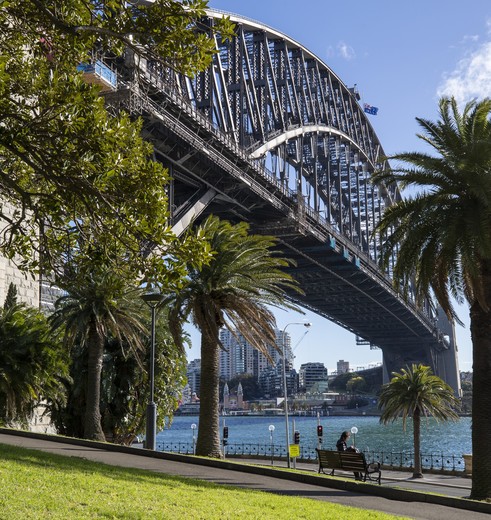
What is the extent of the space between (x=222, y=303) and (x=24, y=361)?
9.43 meters

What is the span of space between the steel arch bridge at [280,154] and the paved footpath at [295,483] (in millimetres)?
8611

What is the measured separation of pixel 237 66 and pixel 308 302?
182ft

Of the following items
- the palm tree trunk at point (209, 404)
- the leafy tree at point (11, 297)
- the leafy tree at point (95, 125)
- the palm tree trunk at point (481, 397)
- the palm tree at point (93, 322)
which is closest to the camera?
the leafy tree at point (95, 125)

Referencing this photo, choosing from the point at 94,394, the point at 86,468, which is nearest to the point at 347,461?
the point at 86,468

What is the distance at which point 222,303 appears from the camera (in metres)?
27.8

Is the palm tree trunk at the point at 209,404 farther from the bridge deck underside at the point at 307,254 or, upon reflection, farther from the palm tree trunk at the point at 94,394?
the bridge deck underside at the point at 307,254

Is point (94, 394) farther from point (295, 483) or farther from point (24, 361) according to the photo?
point (295, 483)

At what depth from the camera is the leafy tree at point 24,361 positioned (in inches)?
1193

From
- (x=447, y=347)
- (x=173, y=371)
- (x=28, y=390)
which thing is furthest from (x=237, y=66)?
(x=447, y=347)

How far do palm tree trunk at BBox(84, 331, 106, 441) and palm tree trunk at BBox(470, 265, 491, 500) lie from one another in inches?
690

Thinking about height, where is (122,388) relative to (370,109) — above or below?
below

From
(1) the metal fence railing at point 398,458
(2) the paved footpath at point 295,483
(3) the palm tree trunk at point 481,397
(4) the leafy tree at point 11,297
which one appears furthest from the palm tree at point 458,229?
(1) the metal fence railing at point 398,458

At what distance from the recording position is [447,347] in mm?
158125

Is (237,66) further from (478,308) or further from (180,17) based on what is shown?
(180,17)
